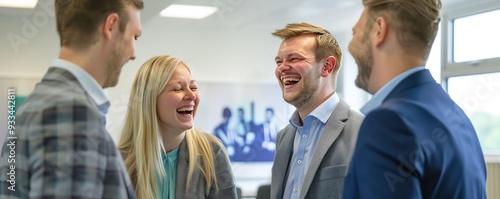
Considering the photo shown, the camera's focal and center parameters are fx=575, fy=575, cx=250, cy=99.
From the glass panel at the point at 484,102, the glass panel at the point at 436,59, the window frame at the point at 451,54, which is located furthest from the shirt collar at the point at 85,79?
the glass panel at the point at 436,59

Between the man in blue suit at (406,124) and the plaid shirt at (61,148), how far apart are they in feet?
1.56

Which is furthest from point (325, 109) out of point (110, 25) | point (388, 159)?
point (110, 25)

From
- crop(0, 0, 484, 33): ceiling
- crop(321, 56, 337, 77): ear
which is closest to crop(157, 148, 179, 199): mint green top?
crop(321, 56, 337, 77): ear

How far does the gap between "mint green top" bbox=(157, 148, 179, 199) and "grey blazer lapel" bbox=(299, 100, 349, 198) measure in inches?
18.1

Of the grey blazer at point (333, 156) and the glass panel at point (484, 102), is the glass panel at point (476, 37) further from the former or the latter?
the grey blazer at point (333, 156)

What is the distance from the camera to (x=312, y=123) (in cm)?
202

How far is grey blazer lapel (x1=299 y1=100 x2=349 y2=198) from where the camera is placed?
1855 millimetres

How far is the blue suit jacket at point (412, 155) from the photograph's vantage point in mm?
1039

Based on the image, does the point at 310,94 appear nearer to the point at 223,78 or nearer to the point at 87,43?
the point at 87,43

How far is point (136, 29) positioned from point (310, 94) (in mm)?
1032

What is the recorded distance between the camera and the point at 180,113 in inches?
80.9

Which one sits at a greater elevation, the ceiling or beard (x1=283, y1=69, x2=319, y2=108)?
the ceiling

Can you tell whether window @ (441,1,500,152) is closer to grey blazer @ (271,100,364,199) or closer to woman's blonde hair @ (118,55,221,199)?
grey blazer @ (271,100,364,199)

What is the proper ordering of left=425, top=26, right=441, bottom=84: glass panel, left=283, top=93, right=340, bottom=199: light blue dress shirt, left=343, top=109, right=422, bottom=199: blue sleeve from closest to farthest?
1. left=343, top=109, right=422, bottom=199: blue sleeve
2. left=283, top=93, right=340, bottom=199: light blue dress shirt
3. left=425, top=26, right=441, bottom=84: glass panel
